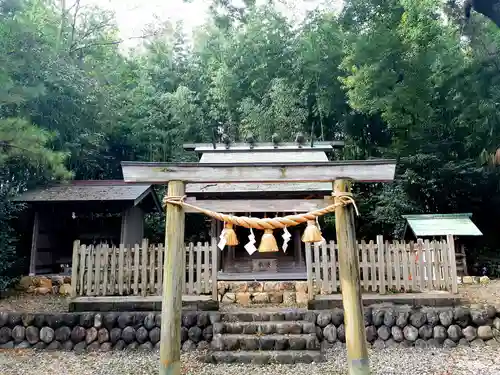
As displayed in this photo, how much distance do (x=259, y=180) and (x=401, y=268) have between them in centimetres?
421

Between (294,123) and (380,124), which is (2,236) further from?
(380,124)

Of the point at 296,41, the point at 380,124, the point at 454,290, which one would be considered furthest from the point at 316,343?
the point at 296,41

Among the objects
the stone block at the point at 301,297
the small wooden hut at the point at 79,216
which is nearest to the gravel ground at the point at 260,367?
the stone block at the point at 301,297

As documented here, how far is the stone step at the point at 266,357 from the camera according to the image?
5.80 meters

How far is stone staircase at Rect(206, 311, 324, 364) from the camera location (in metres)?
5.84

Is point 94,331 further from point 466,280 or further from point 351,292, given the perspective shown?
point 466,280

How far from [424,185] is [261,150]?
22.1 feet

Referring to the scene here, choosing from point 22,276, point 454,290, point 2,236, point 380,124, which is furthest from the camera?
point 380,124

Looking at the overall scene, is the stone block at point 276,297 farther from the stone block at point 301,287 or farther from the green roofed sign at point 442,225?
the green roofed sign at point 442,225

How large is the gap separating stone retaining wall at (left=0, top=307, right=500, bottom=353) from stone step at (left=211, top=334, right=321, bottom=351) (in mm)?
356

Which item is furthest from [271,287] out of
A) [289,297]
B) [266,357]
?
[266,357]

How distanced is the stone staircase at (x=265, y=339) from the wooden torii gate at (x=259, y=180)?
1.83m

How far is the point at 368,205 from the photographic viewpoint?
1656 cm

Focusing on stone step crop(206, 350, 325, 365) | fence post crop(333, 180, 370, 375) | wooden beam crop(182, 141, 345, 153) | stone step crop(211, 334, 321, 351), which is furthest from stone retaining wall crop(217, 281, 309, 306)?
fence post crop(333, 180, 370, 375)
